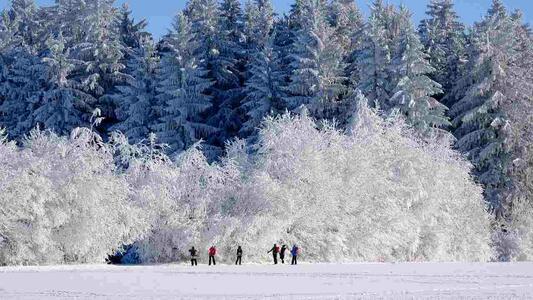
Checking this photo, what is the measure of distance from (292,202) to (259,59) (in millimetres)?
22038

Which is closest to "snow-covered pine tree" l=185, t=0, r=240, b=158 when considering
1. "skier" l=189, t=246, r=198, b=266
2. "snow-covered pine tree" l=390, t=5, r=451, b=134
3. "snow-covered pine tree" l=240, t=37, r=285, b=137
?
"snow-covered pine tree" l=240, t=37, r=285, b=137

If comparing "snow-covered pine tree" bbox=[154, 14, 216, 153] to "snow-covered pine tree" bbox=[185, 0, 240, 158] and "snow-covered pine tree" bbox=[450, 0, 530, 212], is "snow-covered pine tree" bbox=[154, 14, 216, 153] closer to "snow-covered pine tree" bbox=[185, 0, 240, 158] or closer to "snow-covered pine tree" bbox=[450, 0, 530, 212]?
"snow-covered pine tree" bbox=[185, 0, 240, 158]

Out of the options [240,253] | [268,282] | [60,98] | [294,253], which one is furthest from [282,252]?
[60,98]

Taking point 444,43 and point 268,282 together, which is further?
point 444,43

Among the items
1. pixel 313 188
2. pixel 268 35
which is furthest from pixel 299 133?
pixel 268 35

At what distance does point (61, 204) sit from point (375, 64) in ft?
85.5

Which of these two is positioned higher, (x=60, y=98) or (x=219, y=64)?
(x=219, y=64)

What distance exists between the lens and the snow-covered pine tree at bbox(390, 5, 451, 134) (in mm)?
53375

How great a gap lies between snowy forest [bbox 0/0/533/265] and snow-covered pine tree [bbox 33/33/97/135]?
15 cm

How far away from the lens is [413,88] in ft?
178

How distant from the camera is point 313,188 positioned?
135 feet

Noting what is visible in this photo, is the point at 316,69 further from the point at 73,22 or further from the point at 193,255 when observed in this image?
the point at 193,255

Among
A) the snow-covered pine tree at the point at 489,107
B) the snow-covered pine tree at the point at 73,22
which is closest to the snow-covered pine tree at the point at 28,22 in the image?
the snow-covered pine tree at the point at 73,22

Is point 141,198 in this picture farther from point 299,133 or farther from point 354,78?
point 354,78
